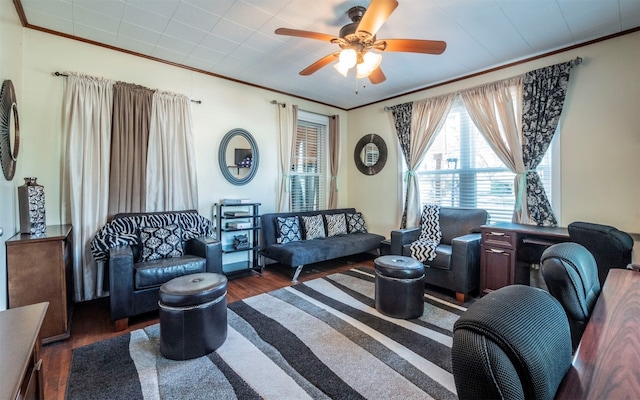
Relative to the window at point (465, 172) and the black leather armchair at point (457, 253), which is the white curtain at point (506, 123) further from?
the black leather armchair at point (457, 253)

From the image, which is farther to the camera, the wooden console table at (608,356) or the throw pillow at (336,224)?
the throw pillow at (336,224)

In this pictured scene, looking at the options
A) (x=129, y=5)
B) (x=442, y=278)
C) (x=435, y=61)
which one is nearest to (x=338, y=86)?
(x=435, y=61)

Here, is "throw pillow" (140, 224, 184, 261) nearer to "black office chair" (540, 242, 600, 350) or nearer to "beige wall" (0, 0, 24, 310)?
"beige wall" (0, 0, 24, 310)

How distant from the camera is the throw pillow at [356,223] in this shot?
4.75 metres

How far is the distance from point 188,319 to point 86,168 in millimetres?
2077

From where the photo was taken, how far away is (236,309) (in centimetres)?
277

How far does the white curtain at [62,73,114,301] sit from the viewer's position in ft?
9.22

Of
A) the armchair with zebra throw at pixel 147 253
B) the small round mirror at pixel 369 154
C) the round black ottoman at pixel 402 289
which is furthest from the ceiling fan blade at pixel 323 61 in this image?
the small round mirror at pixel 369 154

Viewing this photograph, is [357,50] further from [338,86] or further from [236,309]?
[236,309]

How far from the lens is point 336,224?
459cm

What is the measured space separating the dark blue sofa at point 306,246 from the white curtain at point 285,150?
0.28m

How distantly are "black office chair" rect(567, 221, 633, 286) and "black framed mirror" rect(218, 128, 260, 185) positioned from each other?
3688mm

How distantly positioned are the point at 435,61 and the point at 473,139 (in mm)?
1156

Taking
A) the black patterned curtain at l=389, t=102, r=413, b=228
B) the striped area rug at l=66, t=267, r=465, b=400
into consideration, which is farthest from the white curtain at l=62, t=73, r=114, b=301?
the black patterned curtain at l=389, t=102, r=413, b=228
